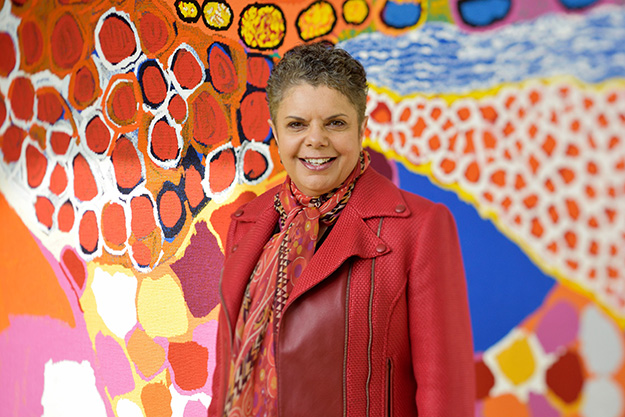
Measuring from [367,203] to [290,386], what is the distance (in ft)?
1.62

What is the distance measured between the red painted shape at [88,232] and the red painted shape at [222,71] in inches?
34.5

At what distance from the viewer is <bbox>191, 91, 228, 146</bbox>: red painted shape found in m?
2.20

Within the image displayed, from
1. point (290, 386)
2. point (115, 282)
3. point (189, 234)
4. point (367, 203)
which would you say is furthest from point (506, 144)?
point (115, 282)

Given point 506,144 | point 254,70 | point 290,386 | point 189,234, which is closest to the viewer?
point 290,386

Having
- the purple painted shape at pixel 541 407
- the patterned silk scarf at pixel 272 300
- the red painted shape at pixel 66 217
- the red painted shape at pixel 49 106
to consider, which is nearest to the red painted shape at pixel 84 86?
the red painted shape at pixel 49 106

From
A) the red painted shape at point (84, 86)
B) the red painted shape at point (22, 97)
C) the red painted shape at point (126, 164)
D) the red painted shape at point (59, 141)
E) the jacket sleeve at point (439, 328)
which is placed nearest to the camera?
the jacket sleeve at point (439, 328)

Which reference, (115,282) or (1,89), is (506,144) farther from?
(1,89)

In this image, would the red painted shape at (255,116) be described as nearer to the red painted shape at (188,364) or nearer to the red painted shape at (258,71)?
the red painted shape at (258,71)

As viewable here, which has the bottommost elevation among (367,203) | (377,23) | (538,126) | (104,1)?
(367,203)

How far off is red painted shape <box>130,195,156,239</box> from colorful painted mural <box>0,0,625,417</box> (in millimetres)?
10

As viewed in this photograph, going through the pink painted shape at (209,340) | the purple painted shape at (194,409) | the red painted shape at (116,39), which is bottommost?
the purple painted shape at (194,409)

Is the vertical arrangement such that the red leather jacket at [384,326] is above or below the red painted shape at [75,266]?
above

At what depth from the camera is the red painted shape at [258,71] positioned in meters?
2.10

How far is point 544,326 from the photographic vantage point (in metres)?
1.48
